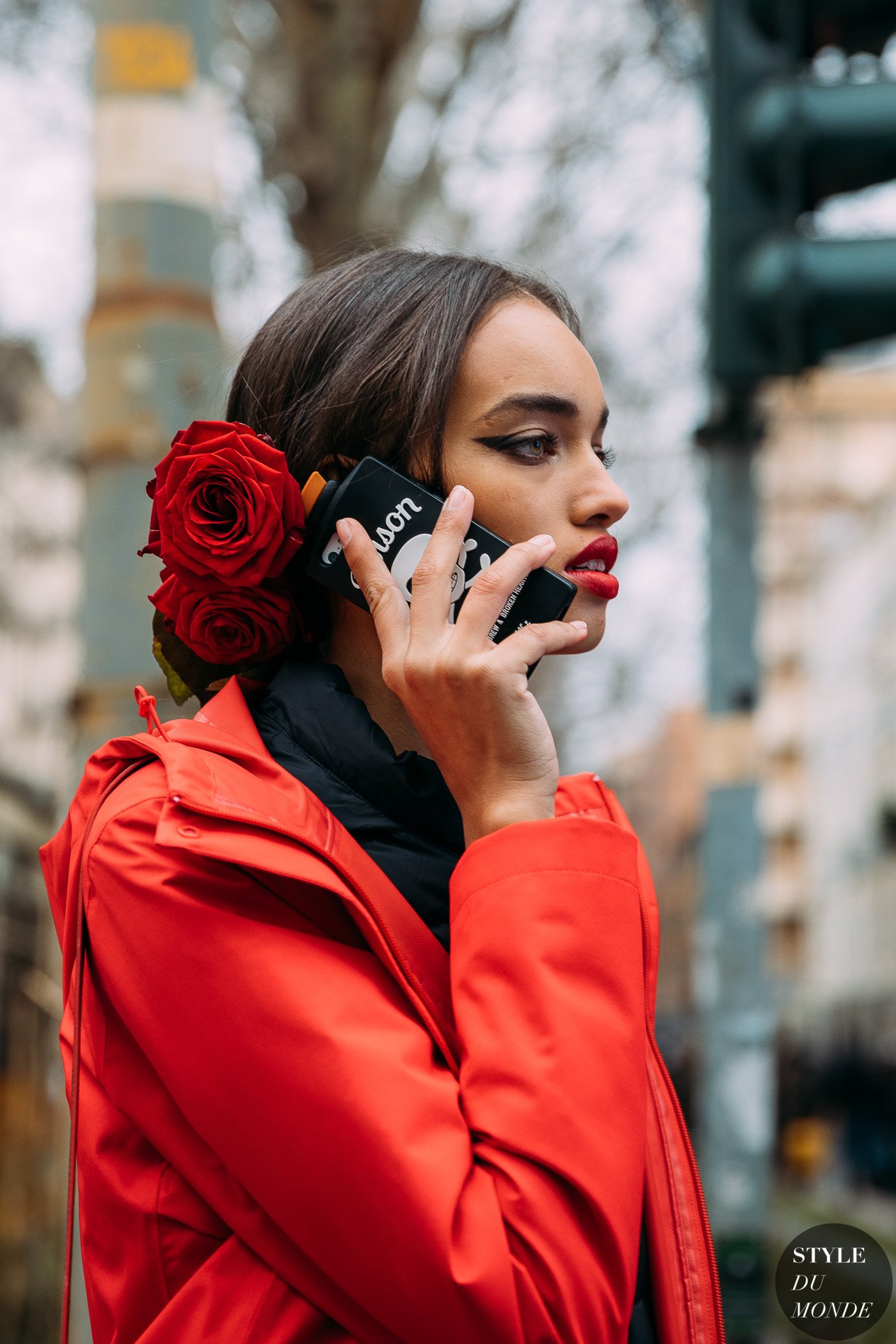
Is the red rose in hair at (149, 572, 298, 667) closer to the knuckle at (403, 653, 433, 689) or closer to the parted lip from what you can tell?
the knuckle at (403, 653, 433, 689)

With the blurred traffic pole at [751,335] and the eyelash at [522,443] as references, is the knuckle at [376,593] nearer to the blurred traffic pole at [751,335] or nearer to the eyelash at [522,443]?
the eyelash at [522,443]

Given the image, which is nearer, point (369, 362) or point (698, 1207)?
point (698, 1207)

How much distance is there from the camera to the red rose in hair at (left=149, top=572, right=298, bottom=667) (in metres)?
1.84

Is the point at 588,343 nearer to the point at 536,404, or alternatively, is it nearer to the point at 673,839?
the point at 536,404

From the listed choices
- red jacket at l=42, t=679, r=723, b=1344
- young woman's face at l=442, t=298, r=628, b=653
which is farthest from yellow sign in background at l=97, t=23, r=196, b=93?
red jacket at l=42, t=679, r=723, b=1344

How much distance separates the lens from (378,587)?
5.83 ft

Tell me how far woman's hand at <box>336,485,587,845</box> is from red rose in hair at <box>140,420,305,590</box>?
19 centimetres

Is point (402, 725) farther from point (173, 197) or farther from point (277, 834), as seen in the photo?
point (173, 197)

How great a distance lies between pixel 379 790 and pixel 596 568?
16.6 inches

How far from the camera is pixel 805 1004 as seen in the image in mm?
64188

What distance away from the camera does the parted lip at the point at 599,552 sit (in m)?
1.88

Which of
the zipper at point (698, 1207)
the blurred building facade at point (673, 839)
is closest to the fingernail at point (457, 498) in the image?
the zipper at point (698, 1207)

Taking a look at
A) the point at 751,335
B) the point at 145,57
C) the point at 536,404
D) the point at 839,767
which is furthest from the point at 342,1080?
the point at 839,767

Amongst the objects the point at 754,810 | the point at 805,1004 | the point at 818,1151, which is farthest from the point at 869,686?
the point at 754,810
